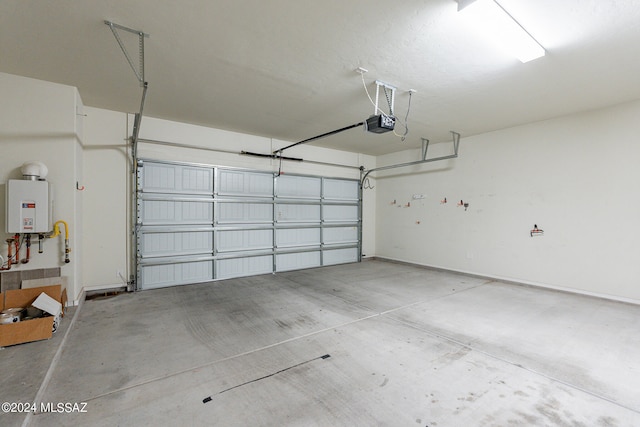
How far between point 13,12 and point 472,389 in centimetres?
434

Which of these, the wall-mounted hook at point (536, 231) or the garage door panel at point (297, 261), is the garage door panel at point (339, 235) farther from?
the wall-mounted hook at point (536, 231)

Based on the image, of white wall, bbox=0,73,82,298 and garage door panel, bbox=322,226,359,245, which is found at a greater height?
white wall, bbox=0,73,82,298

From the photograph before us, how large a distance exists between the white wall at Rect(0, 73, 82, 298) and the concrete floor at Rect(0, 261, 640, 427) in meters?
0.79

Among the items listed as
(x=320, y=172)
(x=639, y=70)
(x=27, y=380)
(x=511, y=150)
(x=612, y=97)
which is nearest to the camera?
(x=27, y=380)

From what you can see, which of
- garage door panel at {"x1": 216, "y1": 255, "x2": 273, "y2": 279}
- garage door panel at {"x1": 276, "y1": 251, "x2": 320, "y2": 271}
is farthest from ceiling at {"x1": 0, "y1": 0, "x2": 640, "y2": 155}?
garage door panel at {"x1": 276, "y1": 251, "x2": 320, "y2": 271}

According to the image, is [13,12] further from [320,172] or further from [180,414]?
[320,172]

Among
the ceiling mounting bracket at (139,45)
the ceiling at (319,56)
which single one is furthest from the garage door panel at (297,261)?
the ceiling mounting bracket at (139,45)

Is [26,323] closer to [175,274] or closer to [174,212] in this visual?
[175,274]

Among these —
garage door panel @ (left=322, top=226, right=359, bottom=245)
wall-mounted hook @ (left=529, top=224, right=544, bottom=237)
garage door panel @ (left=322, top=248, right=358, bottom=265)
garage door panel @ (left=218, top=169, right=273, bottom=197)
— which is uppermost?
garage door panel @ (left=218, top=169, right=273, bottom=197)

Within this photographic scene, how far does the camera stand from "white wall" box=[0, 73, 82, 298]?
9.50 feet

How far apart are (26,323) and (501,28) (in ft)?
15.3

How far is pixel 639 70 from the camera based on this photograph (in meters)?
2.83

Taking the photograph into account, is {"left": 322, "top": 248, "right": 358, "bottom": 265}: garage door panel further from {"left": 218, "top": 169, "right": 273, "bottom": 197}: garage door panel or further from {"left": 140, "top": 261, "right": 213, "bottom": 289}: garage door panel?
{"left": 140, "top": 261, "right": 213, "bottom": 289}: garage door panel

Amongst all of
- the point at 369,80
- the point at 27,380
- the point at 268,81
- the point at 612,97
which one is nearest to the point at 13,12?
the point at 268,81
